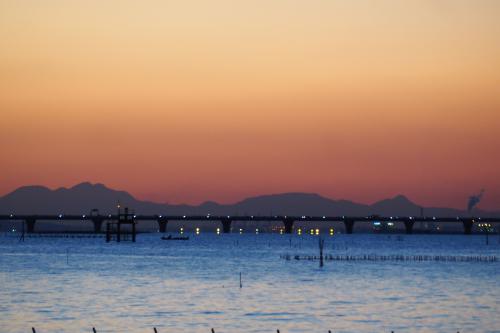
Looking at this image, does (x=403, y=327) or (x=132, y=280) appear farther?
(x=132, y=280)

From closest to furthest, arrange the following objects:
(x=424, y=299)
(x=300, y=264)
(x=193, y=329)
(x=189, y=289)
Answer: (x=193, y=329), (x=424, y=299), (x=189, y=289), (x=300, y=264)

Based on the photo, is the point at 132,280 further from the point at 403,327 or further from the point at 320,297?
the point at 403,327

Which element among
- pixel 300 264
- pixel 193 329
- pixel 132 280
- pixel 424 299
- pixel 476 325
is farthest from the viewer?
pixel 300 264

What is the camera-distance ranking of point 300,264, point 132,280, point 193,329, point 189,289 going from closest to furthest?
point 193,329, point 189,289, point 132,280, point 300,264

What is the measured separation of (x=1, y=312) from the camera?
78938 mm

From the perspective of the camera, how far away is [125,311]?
81.1 m

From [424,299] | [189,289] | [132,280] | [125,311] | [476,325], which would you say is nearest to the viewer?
[476,325]

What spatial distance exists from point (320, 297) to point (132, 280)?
3095 cm

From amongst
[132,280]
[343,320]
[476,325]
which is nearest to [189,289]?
[132,280]

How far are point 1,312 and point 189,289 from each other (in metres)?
31.0

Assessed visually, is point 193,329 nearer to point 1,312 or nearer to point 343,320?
point 343,320

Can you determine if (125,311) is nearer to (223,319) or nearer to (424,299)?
(223,319)

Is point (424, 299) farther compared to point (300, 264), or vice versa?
point (300, 264)

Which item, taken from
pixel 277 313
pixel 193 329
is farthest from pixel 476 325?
pixel 193 329
